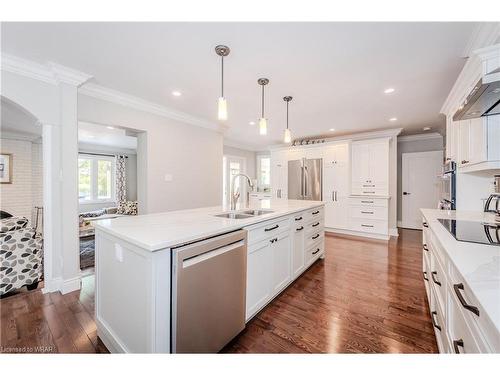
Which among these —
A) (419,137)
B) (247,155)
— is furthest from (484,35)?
(247,155)

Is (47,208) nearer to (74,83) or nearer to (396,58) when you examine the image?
(74,83)

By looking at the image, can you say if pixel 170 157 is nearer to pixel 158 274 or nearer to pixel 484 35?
pixel 158 274

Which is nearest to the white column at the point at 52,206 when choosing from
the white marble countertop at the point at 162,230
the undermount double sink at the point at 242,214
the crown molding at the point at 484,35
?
the white marble countertop at the point at 162,230

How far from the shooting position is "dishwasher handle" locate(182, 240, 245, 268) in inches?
47.0

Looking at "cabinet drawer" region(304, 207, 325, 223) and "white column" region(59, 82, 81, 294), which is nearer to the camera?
"white column" region(59, 82, 81, 294)

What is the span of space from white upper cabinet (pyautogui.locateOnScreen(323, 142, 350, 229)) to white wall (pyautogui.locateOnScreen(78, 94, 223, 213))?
2489mm

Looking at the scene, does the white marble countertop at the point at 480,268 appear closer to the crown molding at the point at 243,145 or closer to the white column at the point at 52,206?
the white column at the point at 52,206

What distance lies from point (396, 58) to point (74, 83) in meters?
3.25

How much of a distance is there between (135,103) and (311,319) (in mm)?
3377

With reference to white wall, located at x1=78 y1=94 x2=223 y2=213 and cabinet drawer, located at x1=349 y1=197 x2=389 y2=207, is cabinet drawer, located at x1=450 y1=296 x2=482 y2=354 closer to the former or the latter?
white wall, located at x1=78 y1=94 x2=223 y2=213

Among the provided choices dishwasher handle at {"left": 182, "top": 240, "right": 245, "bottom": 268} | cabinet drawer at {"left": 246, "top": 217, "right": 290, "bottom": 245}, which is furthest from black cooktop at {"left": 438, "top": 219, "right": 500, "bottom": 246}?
dishwasher handle at {"left": 182, "top": 240, "right": 245, "bottom": 268}

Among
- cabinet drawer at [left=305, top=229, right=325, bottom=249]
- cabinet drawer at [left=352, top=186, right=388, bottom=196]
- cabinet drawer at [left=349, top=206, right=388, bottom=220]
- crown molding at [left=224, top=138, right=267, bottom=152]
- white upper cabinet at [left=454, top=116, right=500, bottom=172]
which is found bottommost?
cabinet drawer at [left=305, top=229, right=325, bottom=249]

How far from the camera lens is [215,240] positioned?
1348 millimetres
